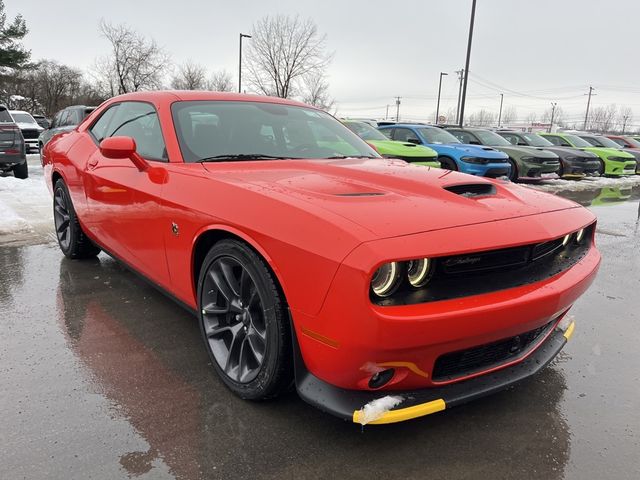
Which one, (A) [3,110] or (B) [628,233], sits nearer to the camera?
(B) [628,233]

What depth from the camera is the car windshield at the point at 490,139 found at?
1327 centimetres

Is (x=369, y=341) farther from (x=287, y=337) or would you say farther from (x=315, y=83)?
(x=315, y=83)

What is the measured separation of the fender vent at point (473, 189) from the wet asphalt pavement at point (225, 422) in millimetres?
1024

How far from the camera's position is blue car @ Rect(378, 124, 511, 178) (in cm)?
1045

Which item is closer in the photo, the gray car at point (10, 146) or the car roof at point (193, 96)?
the car roof at point (193, 96)

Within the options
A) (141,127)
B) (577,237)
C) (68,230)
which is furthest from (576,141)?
(141,127)

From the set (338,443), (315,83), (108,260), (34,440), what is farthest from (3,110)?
(315,83)

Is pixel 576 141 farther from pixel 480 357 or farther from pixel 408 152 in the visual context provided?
pixel 480 357

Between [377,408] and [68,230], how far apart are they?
381cm

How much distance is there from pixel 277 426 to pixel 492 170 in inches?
373

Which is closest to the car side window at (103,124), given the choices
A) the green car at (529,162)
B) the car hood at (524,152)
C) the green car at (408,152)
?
the green car at (408,152)

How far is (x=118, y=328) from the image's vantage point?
3119 mm

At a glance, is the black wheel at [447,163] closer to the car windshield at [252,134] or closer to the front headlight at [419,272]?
the car windshield at [252,134]

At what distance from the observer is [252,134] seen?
10.3 ft
